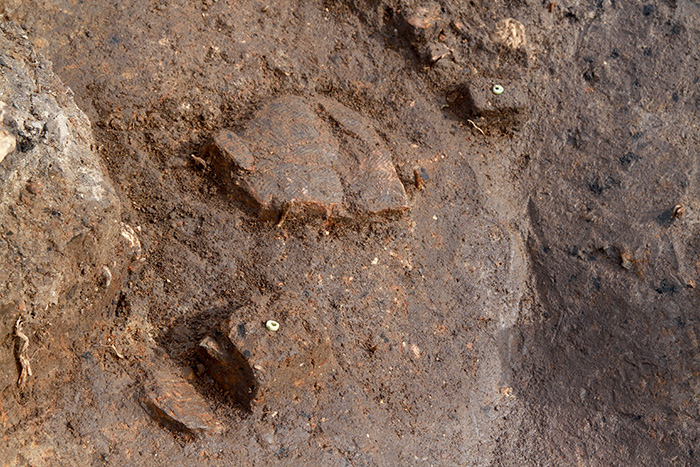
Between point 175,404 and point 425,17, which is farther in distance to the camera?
point 425,17

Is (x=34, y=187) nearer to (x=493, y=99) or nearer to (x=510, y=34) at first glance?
(x=493, y=99)

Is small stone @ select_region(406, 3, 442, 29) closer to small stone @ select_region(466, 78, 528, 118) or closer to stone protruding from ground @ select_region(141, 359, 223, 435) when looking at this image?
small stone @ select_region(466, 78, 528, 118)

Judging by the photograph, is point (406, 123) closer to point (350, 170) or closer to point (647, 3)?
point (350, 170)

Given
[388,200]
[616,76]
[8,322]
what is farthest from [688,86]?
[8,322]

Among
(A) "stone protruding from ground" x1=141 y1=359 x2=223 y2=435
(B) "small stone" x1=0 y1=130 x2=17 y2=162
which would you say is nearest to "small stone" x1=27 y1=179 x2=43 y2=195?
(B) "small stone" x1=0 y1=130 x2=17 y2=162

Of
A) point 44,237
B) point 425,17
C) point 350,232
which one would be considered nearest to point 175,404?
point 44,237

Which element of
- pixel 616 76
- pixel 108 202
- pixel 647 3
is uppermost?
pixel 647 3

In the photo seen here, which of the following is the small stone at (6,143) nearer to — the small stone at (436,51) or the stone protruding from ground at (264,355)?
the stone protruding from ground at (264,355)
